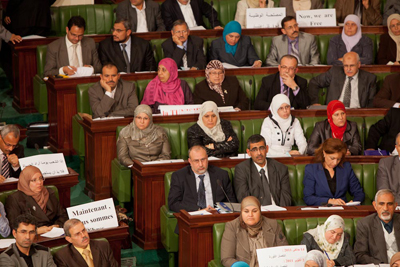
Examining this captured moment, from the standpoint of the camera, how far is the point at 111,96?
19.0 feet

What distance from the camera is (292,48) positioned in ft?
22.2

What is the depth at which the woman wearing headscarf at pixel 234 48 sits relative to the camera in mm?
6605

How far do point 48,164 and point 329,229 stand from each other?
190 centimetres

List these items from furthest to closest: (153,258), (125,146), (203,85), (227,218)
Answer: (203,85) → (125,146) → (153,258) → (227,218)

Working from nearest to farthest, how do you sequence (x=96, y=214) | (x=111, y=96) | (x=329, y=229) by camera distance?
(x=329, y=229) < (x=96, y=214) < (x=111, y=96)

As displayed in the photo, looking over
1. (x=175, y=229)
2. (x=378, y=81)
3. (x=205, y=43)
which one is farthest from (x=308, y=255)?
(x=205, y=43)

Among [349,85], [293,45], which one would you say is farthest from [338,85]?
[293,45]

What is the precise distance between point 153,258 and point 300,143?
143 centimetres

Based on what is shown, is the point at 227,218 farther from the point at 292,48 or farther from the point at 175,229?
the point at 292,48

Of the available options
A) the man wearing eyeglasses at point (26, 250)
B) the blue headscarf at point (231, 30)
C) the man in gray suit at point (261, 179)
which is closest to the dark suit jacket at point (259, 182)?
the man in gray suit at point (261, 179)

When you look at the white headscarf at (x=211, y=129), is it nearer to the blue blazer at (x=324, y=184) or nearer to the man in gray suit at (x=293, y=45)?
the blue blazer at (x=324, y=184)

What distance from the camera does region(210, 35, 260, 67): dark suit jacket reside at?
6656 millimetres

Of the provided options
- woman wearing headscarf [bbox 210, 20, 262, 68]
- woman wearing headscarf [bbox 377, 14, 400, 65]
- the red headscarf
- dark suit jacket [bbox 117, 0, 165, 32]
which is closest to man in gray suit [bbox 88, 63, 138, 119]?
woman wearing headscarf [bbox 210, 20, 262, 68]

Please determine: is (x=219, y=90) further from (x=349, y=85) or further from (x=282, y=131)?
(x=349, y=85)
